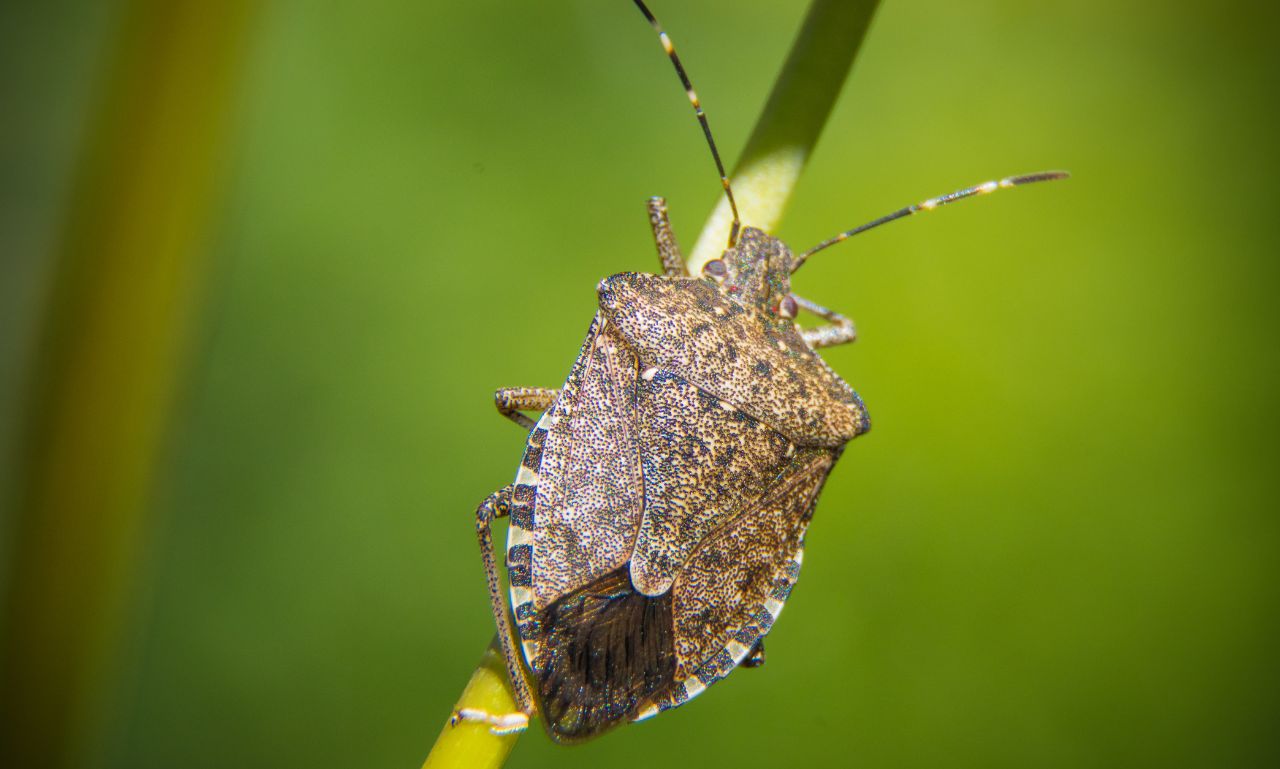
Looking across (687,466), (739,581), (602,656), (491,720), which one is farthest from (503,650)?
(739,581)

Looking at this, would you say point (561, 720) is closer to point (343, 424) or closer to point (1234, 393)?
point (343, 424)

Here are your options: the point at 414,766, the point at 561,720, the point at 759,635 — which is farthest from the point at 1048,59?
the point at 414,766

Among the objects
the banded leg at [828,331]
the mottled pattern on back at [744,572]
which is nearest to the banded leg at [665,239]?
the banded leg at [828,331]

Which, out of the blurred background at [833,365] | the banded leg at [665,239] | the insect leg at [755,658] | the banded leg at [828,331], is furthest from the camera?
the blurred background at [833,365]

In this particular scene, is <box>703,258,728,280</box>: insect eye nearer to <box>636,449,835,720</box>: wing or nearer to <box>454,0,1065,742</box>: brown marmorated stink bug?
<box>454,0,1065,742</box>: brown marmorated stink bug

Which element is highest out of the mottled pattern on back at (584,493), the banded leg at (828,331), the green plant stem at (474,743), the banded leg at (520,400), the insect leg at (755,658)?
the banded leg at (828,331)

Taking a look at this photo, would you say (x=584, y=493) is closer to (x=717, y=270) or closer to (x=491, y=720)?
(x=717, y=270)

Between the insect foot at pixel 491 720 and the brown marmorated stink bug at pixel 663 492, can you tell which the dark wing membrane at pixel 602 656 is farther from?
the insect foot at pixel 491 720

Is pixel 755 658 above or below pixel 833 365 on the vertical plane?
below

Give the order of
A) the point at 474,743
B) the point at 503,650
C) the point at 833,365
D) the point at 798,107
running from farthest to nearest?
the point at 833,365 < the point at 503,650 < the point at 798,107 < the point at 474,743
